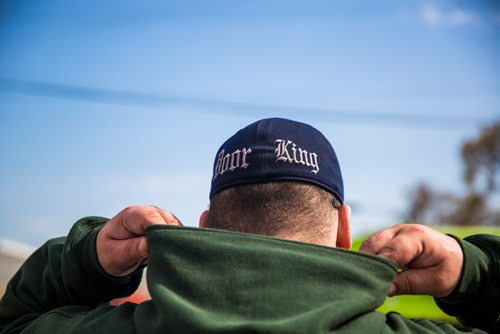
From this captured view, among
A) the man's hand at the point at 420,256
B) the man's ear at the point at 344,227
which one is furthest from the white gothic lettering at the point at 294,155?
the man's hand at the point at 420,256

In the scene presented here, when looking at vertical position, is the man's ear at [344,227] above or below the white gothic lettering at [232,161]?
below

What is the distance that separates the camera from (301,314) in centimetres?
136

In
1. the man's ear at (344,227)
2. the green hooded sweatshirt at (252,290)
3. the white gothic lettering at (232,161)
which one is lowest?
the green hooded sweatshirt at (252,290)

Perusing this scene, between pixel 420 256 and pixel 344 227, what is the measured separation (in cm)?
24

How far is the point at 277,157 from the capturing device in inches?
67.2

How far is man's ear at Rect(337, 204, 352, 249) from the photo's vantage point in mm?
1824

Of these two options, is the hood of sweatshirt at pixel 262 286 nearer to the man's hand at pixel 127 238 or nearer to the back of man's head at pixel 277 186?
the back of man's head at pixel 277 186

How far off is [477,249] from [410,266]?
272 mm

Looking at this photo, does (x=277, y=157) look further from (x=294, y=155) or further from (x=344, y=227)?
(x=344, y=227)

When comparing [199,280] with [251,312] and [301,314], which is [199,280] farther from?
[301,314]

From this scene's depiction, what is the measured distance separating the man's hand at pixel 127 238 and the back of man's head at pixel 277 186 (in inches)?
8.6

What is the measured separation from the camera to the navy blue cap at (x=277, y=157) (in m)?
1.69

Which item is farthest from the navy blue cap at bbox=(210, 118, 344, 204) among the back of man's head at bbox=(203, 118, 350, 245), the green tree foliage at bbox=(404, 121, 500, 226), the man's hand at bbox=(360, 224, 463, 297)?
the green tree foliage at bbox=(404, 121, 500, 226)

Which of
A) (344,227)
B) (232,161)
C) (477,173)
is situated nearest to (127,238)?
(232,161)
